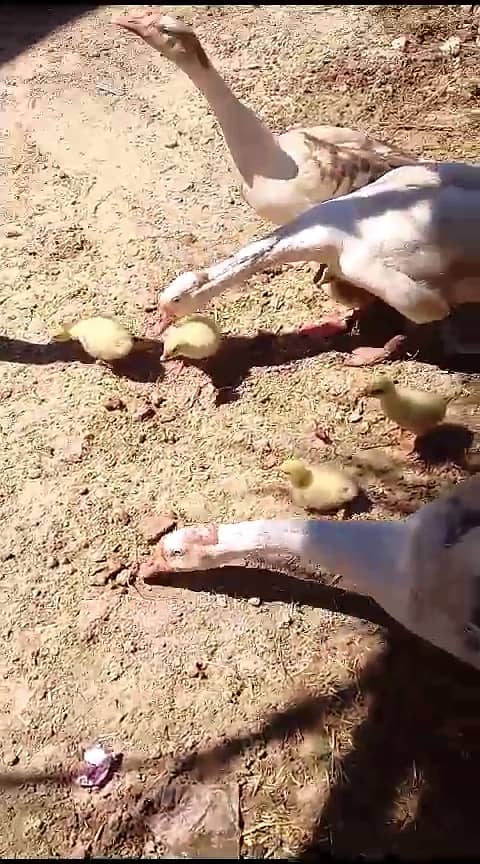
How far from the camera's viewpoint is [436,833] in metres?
2.32

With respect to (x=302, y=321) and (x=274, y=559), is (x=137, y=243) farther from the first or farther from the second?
(x=274, y=559)

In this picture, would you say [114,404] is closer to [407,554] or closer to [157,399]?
[157,399]

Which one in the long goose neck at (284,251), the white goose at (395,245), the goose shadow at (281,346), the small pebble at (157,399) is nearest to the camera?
the white goose at (395,245)

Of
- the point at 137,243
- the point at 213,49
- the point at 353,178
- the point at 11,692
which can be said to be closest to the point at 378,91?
the point at 213,49

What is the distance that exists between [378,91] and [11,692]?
3.18 metres

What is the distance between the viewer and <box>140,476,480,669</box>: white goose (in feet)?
7.81

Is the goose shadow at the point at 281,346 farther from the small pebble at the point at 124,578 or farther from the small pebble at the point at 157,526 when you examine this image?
the small pebble at the point at 124,578

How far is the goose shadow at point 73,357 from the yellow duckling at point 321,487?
28.7 inches

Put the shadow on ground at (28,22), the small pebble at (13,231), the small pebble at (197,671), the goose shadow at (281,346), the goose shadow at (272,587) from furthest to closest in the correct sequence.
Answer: the shadow on ground at (28,22) < the small pebble at (13,231) < the goose shadow at (281,346) < the goose shadow at (272,587) < the small pebble at (197,671)

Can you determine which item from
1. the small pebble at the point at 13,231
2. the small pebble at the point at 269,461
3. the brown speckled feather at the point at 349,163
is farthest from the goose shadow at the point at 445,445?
the small pebble at the point at 13,231

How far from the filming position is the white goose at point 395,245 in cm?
302

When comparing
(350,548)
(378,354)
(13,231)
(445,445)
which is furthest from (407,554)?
(13,231)

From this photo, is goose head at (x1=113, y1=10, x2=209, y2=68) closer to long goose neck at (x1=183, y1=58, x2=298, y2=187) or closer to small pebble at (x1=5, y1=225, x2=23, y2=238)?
long goose neck at (x1=183, y1=58, x2=298, y2=187)

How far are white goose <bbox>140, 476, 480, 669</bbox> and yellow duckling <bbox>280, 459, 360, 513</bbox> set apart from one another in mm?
272
